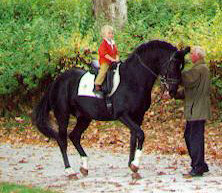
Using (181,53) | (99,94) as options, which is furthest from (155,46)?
(99,94)

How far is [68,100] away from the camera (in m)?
12.3

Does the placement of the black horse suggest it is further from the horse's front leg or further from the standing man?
the standing man

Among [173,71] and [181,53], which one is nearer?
[181,53]

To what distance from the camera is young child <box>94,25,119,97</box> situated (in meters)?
11.1

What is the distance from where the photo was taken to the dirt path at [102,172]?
9.79 metres

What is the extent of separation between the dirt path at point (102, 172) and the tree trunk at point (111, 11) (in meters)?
7.58

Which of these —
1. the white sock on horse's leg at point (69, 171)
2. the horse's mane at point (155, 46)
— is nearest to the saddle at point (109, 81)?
the horse's mane at point (155, 46)

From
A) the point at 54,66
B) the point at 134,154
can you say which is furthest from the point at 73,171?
the point at 54,66

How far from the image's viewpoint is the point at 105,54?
1112 centimetres

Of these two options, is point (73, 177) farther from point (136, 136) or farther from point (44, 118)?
point (44, 118)

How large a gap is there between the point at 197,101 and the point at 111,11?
12566 millimetres

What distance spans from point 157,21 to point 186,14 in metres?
1.23

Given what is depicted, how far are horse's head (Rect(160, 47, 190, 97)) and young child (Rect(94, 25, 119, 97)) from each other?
41.2 inches

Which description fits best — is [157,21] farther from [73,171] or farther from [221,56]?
[73,171]
